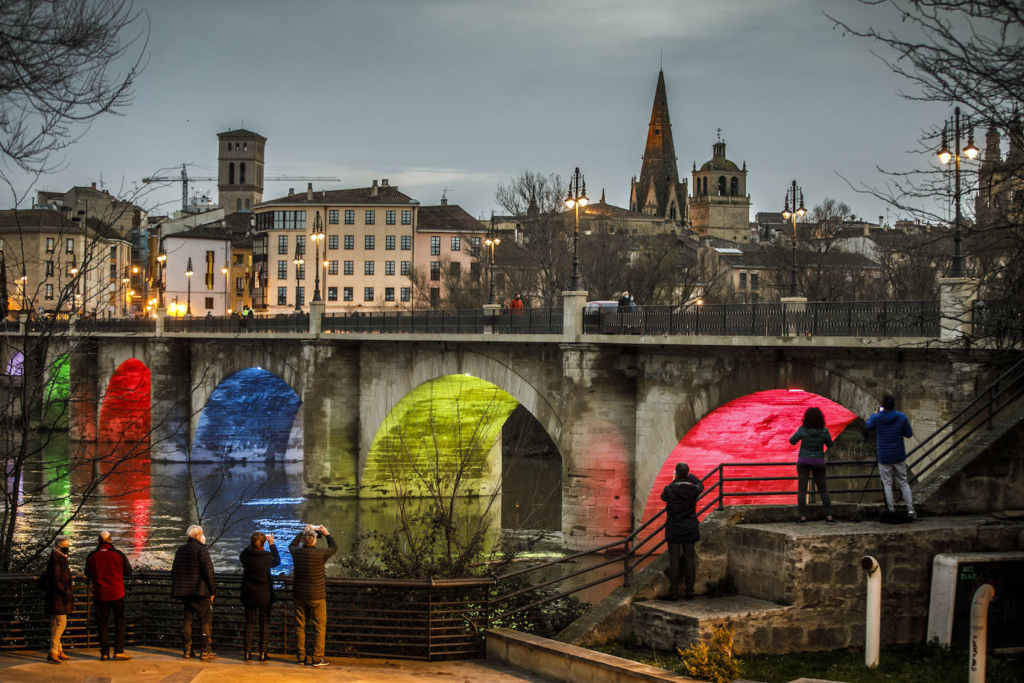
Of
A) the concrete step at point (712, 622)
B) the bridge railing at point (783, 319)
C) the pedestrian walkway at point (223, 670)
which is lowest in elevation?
the pedestrian walkway at point (223, 670)

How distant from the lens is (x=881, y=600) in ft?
41.3

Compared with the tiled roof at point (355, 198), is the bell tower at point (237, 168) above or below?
above

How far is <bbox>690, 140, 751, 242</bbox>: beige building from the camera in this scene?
15850cm

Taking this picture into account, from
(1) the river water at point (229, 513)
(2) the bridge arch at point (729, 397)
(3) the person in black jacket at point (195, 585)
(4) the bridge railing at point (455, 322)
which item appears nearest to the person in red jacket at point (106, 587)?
(3) the person in black jacket at point (195, 585)

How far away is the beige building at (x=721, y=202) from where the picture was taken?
520ft

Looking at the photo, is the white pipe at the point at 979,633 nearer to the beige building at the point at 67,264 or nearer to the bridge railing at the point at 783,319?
the bridge railing at the point at 783,319

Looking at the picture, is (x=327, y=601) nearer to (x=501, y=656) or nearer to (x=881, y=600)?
(x=501, y=656)

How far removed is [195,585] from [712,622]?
5629mm

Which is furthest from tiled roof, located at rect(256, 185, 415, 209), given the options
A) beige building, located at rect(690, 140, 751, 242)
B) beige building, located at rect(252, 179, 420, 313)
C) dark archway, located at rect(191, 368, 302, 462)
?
beige building, located at rect(690, 140, 751, 242)

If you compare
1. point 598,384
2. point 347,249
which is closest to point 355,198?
point 347,249

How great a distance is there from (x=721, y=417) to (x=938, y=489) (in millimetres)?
11048

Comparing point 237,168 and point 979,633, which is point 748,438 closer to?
point 979,633

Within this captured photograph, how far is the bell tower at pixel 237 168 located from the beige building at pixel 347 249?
68.1 meters

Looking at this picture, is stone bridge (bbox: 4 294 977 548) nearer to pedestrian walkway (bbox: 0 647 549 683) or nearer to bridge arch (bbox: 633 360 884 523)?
bridge arch (bbox: 633 360 884 523)
